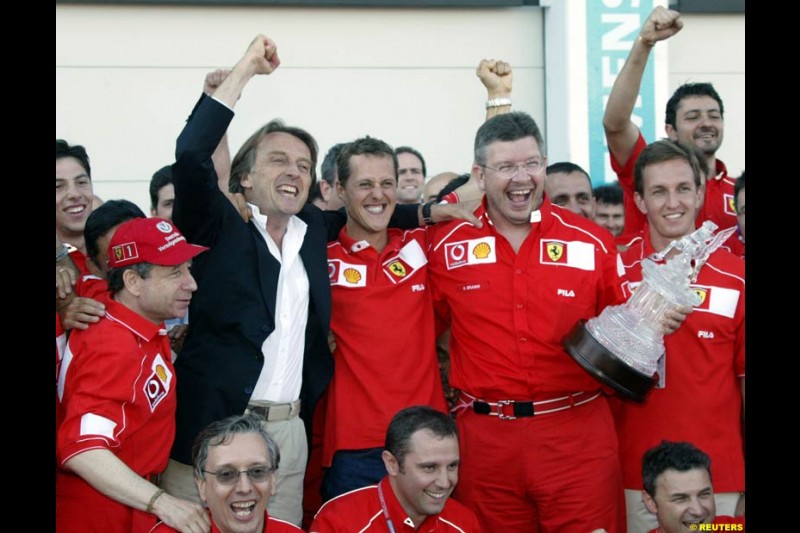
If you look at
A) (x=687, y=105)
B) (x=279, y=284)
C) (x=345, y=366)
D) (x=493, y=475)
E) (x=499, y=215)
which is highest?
(x=687, y=105)

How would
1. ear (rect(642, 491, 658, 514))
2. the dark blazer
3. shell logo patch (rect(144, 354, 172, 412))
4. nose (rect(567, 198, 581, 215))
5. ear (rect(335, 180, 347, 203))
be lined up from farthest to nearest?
1. nose (rect(567, 198, 581, 215))
2. ear (rect(335, 180, 347, 203))
3. ear (rect(642, 491, 658, 514))
4. the dark blazer
5. shell logo patch (rect(144, 354, 172, 412))

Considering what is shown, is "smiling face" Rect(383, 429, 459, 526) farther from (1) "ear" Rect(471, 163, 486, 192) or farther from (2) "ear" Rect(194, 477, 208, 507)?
(1) "ear" Rect(471, 163, 486, 192)

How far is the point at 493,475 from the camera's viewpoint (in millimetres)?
4582

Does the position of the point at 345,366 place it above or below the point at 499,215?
below

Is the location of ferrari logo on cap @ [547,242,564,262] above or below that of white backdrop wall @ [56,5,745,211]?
below

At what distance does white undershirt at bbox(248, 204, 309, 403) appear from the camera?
4.46m

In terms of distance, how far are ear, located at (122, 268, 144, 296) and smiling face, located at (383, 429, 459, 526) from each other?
48.4 inches

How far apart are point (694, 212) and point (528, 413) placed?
1220 mm

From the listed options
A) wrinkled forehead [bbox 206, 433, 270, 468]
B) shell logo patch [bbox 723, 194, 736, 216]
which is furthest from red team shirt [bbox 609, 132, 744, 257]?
wrinkled forehead [bbox 206, 433, 270, 468]

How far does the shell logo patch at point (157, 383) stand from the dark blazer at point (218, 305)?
19 cm

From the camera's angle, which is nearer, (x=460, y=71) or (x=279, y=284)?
(x=279, y=284)
